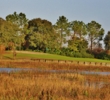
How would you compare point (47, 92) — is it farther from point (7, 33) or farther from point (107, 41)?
point (107, 41)

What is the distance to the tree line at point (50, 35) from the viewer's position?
8544 cm

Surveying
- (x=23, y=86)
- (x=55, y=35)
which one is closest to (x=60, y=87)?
(x=23, y=86)

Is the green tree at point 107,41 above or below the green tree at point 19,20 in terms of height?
below

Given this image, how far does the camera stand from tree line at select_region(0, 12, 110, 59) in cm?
8544

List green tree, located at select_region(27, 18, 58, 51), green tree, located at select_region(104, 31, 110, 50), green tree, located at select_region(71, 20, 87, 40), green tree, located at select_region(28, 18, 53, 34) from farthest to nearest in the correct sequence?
green tree, located at select_region(104, 31, 110, 50)
green tree, located at select_region(71, 20, 87, 40)
green tree, located at select_region(28, 18, 53, 34)
green tree, located at select_region(27, 18, 58, 51)

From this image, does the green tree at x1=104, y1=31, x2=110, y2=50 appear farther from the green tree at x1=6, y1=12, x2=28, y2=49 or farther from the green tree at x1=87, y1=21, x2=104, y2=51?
the green tree at x1=6, y1=12, x2=28, y2=49

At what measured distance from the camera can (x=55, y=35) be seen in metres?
96.2

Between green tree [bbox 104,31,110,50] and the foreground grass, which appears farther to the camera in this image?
green tree [bbox 104,31,110,50]

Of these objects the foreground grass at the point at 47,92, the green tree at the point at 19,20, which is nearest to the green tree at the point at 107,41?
the green tree at the point at 19,20

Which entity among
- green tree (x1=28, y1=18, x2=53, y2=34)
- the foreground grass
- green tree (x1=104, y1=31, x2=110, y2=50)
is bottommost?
the foreground grass

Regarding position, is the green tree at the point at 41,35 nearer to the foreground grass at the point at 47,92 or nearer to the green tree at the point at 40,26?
the green tree at the point at 40,26

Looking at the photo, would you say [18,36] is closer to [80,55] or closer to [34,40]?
[34,40]

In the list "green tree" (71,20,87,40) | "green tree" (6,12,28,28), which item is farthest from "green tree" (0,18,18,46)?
"green tree" (71,20,87,40)

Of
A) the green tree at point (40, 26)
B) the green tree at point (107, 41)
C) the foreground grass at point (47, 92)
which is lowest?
the foreground grass at point (47, 92)
